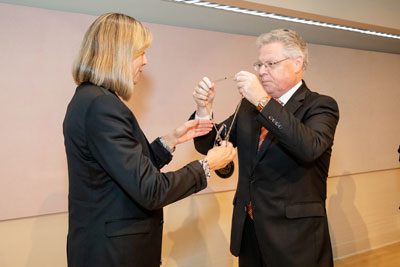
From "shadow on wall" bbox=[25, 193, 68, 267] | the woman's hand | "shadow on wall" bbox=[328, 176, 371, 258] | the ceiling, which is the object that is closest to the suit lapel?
the woman's hand

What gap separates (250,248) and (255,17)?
1.76 meters

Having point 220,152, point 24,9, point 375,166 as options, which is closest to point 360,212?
point 375,166

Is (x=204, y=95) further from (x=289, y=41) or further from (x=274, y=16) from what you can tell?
(x=274, y=16)

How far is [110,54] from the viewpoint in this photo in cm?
117

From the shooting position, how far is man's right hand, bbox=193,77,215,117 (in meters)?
1.64

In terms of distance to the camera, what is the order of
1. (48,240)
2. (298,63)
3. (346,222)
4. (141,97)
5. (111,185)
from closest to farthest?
(111,185), (298,63), (48,240), (141,97), (346,222)

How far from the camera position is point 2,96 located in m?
1.88

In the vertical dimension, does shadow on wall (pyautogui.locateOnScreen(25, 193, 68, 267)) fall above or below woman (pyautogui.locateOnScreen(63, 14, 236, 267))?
below

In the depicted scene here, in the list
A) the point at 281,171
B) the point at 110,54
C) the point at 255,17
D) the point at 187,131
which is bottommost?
the point at 281,171

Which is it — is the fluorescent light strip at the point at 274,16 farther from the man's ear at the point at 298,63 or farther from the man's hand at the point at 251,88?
the man's hand at the point at 251,88

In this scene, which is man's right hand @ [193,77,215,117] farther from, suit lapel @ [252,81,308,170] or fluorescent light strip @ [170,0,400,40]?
fluorescent light strip @ [170,0,400,40]

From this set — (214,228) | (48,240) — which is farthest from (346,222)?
(48,240)

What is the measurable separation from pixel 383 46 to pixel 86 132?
11.8 ft

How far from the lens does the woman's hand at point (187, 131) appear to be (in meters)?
1.66
